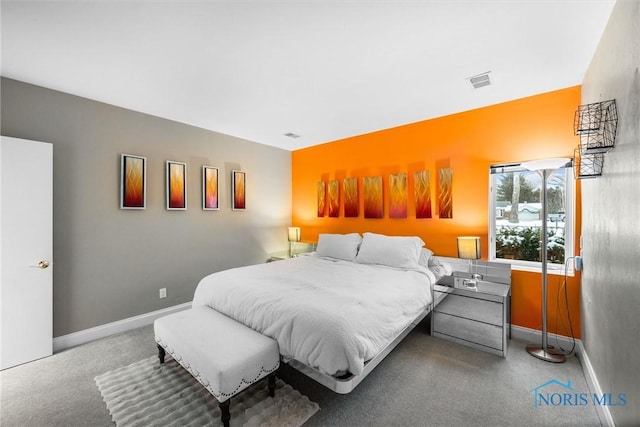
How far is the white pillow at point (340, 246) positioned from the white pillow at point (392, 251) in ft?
0.53

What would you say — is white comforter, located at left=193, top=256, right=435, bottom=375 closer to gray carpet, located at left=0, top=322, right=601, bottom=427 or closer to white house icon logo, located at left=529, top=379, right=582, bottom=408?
gray carpet, located at left=0, top=322, right=601, bottom=427

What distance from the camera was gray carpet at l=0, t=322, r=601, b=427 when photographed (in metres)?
1.71

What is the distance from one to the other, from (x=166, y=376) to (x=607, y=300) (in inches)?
126

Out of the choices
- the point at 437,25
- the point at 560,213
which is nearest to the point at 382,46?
the point at 437,25

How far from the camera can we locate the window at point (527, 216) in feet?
8.78

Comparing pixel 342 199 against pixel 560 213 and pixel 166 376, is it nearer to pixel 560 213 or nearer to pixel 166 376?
pixel 560 213

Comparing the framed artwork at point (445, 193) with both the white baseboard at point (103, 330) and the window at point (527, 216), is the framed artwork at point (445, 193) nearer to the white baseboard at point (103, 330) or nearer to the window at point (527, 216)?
the window at point (527, 216)

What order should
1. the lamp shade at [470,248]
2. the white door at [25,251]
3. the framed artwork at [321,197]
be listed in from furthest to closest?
the framed artwork at [321,197] → the lamp shade at [470,248] → the white door at [25,251]

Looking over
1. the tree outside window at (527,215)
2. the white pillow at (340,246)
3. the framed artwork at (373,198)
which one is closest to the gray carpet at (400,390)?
the tree outside window at (527,215)

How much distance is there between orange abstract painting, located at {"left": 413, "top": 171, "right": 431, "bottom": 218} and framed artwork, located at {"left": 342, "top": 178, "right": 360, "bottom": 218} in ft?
3.15

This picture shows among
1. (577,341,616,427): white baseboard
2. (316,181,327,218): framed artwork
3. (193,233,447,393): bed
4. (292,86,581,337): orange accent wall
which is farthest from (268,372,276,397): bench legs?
(316,181,327,218): framed artwork

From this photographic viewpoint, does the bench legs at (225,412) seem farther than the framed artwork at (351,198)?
No

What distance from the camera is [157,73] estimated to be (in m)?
2.35

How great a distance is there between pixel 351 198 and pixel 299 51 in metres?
2.51
